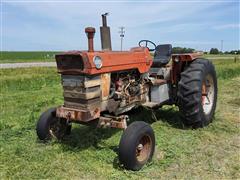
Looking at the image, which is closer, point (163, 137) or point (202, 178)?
point (202, 178)

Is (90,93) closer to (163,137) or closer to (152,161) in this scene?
(152,161)

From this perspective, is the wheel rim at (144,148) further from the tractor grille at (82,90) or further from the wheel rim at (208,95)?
the wheel rim at (208,95)

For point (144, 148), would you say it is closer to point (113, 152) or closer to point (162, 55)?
point (113, 152)

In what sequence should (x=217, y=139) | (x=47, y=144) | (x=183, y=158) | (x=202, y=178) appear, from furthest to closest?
(x=217, y=139), (x=47, y=144), (x=183, y=158), (x=202, y=178)

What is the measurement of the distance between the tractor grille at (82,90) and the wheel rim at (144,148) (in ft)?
2.71

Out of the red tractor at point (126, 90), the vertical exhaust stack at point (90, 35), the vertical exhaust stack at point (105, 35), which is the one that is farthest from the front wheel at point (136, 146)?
the vertical exhaust stack at point (105, 35)

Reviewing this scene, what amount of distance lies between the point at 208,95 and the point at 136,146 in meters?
3.03

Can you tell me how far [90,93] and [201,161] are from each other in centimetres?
183

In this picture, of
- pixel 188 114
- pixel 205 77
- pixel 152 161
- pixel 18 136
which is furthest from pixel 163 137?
pixel 18 136

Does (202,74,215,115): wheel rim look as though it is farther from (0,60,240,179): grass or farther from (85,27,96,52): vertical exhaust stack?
(85,27,96,52): vertical exhaust stack

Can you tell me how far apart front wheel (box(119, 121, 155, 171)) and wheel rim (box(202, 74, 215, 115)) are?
86.1 inches

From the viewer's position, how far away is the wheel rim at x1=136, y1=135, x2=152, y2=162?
14.1ft

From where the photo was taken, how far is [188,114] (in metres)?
5.62

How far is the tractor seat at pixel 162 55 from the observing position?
620 cm
